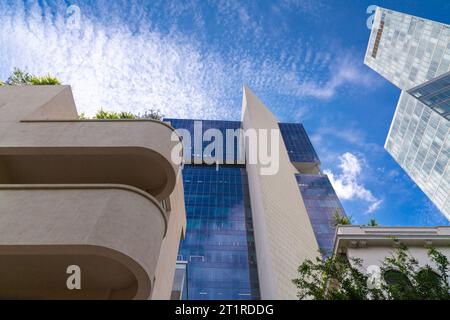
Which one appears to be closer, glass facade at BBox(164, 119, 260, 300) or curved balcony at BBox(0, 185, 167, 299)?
curved balcony at BBox(0, 185, 167, 299)

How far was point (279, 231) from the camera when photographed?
139 ft

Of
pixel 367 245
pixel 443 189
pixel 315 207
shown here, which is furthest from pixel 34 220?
pixel 443 189

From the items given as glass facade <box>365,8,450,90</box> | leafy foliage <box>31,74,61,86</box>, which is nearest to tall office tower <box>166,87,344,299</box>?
leafy foliage <box>31,74,61,86</box>

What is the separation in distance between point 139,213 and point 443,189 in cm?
7130

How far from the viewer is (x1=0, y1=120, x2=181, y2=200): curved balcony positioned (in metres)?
7.56

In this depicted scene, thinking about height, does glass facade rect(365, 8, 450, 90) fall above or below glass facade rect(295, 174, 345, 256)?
above

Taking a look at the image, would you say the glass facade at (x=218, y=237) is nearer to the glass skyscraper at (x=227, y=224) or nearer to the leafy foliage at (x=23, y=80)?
Result: the glass skyscraper at (x=227, y=224)

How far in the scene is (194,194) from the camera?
57.6 metres

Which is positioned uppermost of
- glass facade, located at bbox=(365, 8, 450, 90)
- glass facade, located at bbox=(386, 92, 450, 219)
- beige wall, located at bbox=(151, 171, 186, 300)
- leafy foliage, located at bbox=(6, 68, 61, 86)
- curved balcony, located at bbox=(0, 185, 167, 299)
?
glass facade, located at bbox=(365, 8, 450, 90)

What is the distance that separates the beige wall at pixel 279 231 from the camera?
3512 centimetres

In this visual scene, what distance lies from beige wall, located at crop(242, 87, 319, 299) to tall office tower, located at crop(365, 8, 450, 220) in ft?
103

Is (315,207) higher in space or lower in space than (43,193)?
higher

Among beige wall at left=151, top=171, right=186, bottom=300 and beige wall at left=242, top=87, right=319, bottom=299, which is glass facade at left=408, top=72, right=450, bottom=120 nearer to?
beige wall at left=242, top=87, right=319, bottom=299
